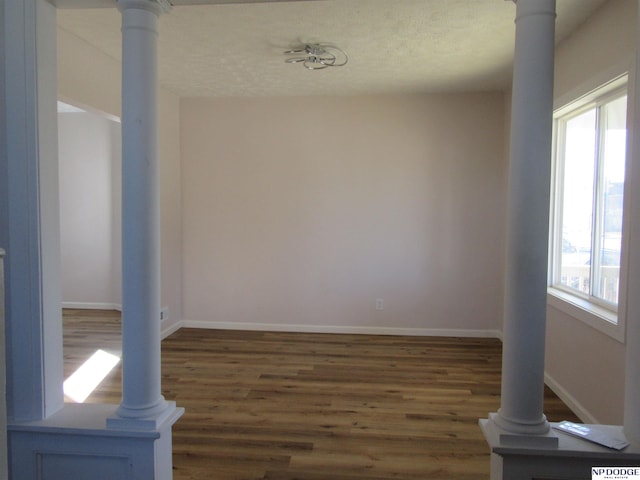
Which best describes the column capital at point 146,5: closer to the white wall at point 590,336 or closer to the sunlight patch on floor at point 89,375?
the white wall at point 590,336

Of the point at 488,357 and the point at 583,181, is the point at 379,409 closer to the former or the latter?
the point at 488,357

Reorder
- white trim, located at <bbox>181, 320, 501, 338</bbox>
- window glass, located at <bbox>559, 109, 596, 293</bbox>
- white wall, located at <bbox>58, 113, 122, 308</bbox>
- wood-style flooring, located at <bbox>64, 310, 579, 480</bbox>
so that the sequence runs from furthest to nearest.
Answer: white wall, located at <bbox>58, 113, 122, 308</bbox>
white trim, located at <bbox>181, 320, 501, 338</bbox>
window glass, located at <bbox>559, 109, 596, 293</bbox>
wood-style flooring, located at <bbox>64, 310, 579, 480</bbox>

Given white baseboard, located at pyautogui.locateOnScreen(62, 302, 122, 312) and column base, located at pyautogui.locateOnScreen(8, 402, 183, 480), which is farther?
white baseboard, located at pyautogui.locateOnScreen(62, 302, 122, 312)

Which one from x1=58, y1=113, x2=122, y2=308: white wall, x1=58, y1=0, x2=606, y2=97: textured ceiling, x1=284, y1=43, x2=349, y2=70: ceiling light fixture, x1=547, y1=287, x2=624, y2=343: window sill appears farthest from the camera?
x1=58, y1=113, x2=122, y2=308: white wall

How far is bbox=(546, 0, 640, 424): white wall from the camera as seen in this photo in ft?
8.30

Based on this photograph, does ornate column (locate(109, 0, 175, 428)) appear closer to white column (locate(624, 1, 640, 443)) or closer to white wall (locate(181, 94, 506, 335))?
white column (locate(624, 1, 640, 443))

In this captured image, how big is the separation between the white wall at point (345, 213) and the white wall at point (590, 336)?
137 cm

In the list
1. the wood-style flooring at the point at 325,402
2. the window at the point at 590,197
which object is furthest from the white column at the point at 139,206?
the window at the point at 590,197

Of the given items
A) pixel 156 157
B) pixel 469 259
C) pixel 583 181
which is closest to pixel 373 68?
pixel 583 181

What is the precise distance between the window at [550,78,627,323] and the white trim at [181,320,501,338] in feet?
4.47

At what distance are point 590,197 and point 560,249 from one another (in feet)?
2.21

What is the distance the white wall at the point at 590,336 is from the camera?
8.30 ft

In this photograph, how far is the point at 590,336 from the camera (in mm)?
2904

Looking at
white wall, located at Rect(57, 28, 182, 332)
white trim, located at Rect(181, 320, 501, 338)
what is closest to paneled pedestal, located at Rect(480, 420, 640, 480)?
white trim, located at Rect(181, 320, 501, 338)
